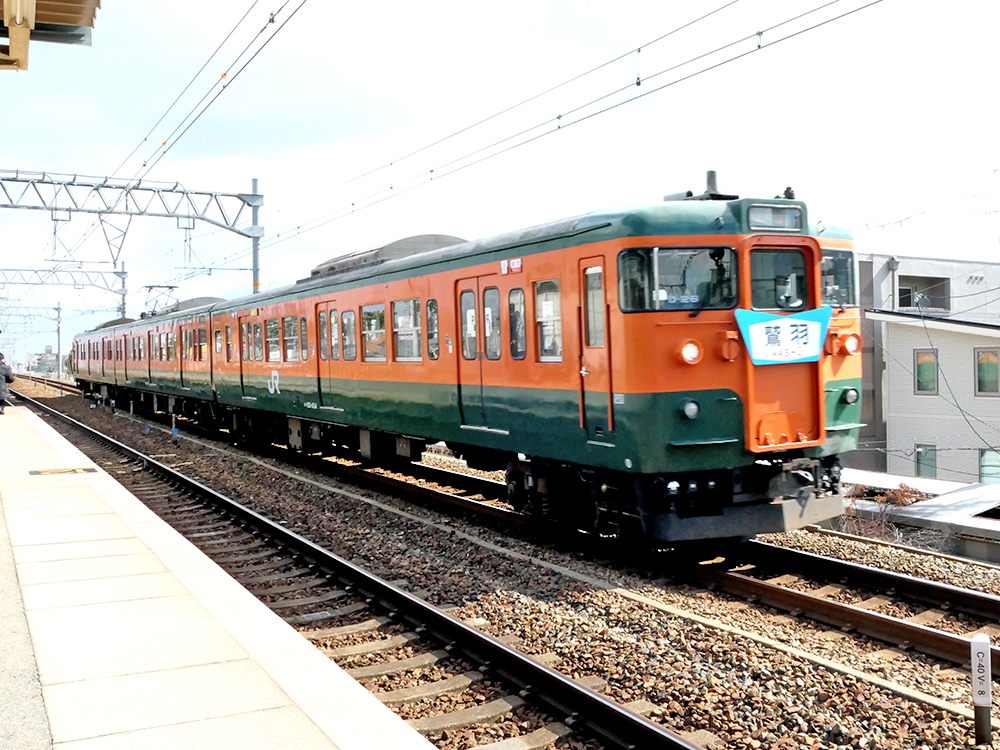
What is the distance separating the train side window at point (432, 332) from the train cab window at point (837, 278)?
4.58 meters

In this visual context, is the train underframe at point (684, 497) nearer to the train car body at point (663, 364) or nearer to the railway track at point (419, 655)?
the train car body at point (663, 364)

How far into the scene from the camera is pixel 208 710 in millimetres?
4684

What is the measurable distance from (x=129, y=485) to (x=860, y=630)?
12.0 meters

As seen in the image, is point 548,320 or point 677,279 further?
point 548,320

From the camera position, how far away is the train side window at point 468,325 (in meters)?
10.3

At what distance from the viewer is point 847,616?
6.49 m

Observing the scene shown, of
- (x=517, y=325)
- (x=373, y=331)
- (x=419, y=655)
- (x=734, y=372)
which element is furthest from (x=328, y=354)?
(x=419, y=655)

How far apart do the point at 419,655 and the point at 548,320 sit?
3757mm

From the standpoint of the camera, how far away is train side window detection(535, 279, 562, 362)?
880cm

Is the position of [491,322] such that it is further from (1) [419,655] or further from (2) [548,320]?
(1) [419,655]

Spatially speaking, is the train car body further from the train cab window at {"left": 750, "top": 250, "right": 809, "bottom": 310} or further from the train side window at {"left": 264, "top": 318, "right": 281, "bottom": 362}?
the train side window at {"left": 264, "top": 318, "right": 281, "bottom": 362}

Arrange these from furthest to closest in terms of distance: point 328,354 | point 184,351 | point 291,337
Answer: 1. point 184,351
2. point 291,337
3. point 328,354

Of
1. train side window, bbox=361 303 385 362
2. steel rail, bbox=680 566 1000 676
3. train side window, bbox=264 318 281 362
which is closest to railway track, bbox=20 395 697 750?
steel rail, bbox=680 566 1000 676

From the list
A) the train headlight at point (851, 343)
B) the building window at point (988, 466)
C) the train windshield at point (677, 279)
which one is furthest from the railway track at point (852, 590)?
the building window at point (988, 466)
